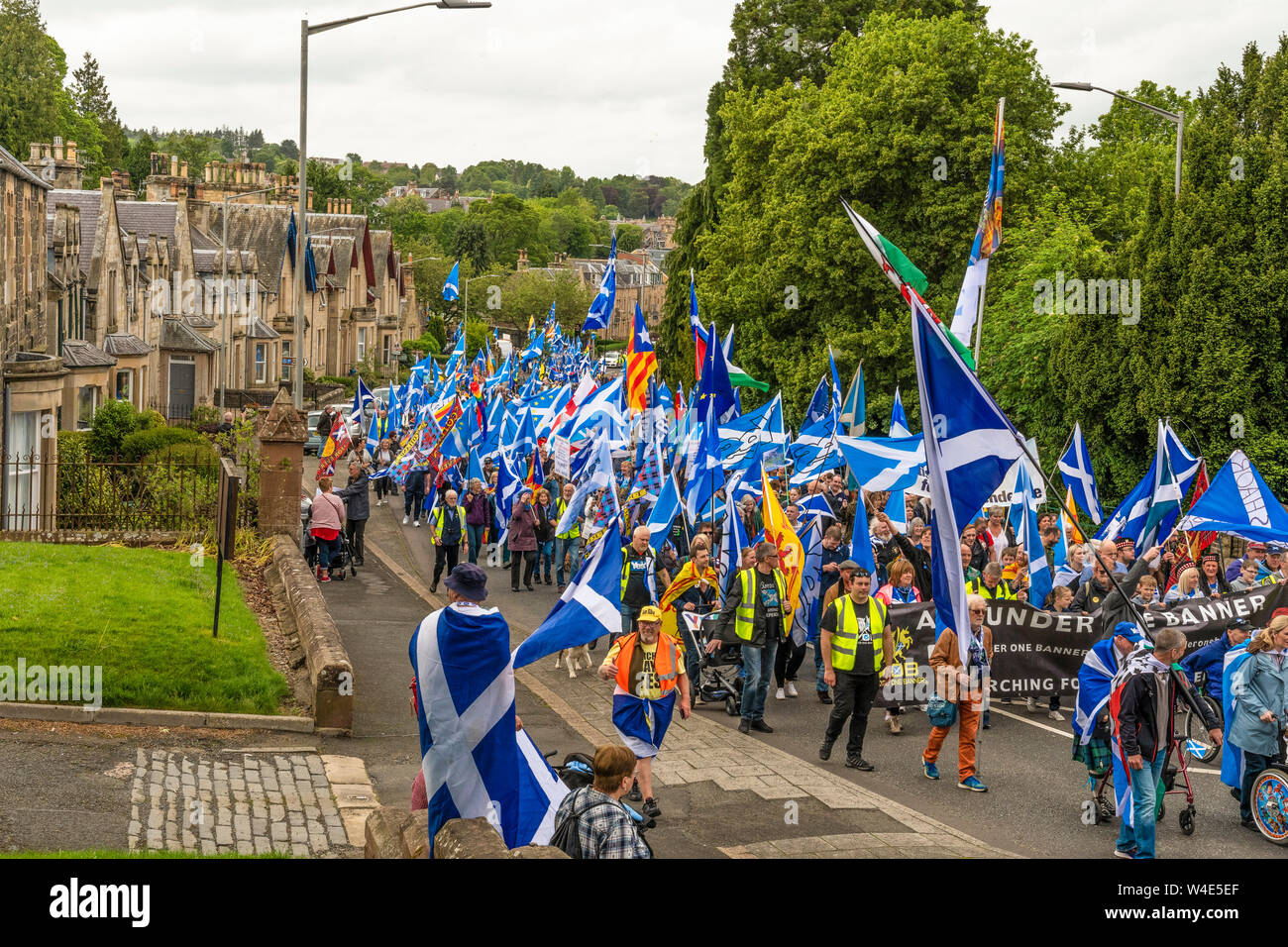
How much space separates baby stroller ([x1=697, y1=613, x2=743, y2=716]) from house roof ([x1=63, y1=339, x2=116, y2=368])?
64.9ft

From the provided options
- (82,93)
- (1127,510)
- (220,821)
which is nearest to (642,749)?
(220,821)

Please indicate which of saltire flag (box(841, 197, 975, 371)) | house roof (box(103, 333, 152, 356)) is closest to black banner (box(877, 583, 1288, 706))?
saltire flag (box(841, 197, 975, 371))

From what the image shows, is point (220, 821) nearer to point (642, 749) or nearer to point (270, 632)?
point (642, 749)

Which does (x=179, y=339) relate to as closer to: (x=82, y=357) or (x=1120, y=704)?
(x=82, y=357)

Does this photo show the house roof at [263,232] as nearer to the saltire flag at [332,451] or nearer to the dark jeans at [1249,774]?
the saltire flag at [332,451]

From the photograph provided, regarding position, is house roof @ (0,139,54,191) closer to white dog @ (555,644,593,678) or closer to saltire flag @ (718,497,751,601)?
white dog @ (555,644,593,678)

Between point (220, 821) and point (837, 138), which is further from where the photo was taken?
point (837, 138)

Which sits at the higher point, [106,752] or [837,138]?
[837,138]

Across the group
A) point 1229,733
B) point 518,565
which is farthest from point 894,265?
point 518,565

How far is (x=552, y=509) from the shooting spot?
2406 centimetres

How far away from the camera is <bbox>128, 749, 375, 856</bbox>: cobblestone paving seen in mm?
9391

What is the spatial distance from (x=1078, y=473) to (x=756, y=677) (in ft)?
24.7

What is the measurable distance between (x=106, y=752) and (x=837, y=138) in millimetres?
27232

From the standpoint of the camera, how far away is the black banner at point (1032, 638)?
14.3 meters
